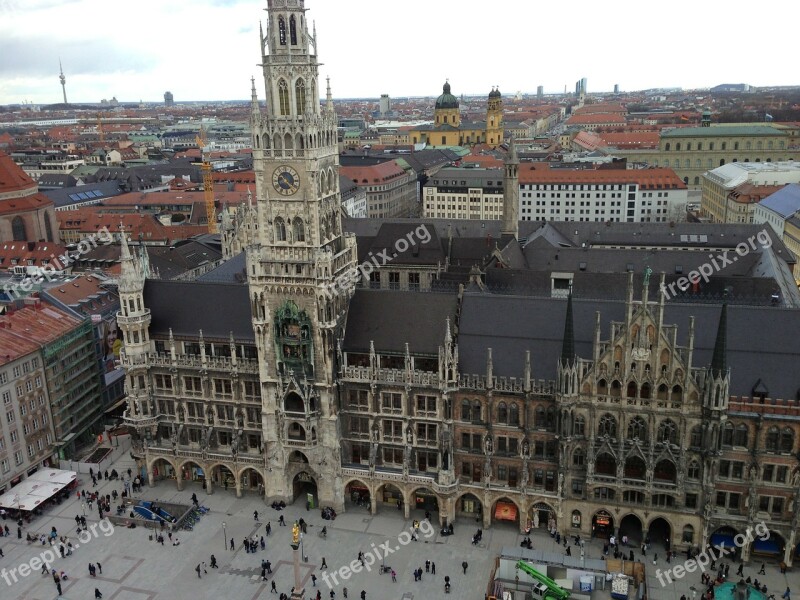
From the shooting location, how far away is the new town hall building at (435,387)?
222 feet

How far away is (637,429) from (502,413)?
1296 centimetres

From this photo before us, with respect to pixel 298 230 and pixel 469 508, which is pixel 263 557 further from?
pixel 298 230

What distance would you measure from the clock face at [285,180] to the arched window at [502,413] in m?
29.8

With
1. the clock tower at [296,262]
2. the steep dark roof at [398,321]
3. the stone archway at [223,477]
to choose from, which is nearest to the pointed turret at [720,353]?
the steep dark roof at [398,321]

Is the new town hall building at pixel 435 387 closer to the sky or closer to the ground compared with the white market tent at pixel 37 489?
closer to the sky

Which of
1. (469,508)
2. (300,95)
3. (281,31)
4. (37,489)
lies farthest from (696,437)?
(37,489)

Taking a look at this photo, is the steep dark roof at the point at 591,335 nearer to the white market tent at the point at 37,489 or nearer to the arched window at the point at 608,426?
the arched window at the point at 608,426

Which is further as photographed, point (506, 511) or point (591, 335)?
point (506, 511)

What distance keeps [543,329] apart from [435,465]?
18464 millimetres

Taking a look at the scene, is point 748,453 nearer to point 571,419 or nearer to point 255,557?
point 571,419

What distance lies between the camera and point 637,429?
70312mm

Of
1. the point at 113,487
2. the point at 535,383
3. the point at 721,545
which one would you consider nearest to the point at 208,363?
the point at 113,487

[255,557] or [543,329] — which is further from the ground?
[543,329]

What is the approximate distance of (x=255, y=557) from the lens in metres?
73.9
